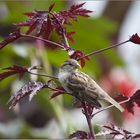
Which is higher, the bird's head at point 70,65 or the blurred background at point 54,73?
the blurred background at point 54,73

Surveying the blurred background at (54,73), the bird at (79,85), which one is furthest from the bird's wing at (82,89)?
the blurred background at (54,73)

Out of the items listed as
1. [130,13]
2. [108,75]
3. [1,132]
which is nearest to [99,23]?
[108,75]

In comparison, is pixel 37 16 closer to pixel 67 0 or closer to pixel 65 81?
pixel 65 81

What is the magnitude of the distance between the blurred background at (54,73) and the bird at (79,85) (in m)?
0.85

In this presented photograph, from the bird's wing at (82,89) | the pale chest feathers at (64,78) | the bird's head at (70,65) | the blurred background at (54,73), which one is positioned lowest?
the bird's wing at (82,89)

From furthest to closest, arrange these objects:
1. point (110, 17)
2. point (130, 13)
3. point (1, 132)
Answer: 1. point (130, 13)
2. point (110, 17)
3. point (1, 132)

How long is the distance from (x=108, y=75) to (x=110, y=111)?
56 centimetres

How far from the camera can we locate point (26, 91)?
1.10 meters

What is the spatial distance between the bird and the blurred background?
845 mm

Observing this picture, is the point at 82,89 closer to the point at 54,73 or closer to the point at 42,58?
the point at 42,58

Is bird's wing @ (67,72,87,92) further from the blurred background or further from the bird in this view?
the blurred background

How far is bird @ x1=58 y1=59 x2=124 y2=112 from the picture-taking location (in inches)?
42.4

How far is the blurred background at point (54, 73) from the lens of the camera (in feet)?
7.89

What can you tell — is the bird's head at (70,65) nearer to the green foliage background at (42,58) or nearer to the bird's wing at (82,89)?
the bird's wing at (82,89)
